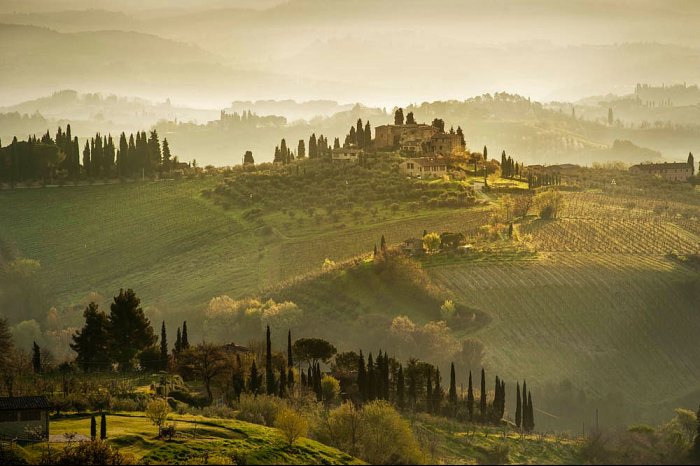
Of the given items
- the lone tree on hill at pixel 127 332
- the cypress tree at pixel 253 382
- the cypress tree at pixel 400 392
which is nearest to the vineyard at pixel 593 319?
the cypress tree at pixel 400 392

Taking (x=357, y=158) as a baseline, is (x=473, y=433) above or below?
below

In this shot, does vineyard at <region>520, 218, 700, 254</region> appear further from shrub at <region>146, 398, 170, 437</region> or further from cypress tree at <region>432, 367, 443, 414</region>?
shrub at <region>146, 398, 170, 437</region>

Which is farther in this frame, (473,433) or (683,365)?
(683,365)

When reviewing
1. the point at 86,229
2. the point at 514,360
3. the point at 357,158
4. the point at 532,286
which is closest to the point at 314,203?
the point at 357,158

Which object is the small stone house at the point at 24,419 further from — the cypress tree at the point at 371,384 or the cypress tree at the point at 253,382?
the cypress tree at the point at 371,384

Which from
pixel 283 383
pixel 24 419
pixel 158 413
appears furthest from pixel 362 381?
pixel 24 419

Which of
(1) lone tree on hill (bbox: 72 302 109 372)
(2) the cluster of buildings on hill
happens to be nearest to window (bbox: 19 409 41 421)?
(1) lone tree on hill (bbox: 72 302 109 372)

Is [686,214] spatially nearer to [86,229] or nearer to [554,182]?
[554,182]
